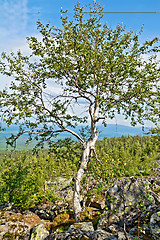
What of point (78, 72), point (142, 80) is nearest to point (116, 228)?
point (142, 80)

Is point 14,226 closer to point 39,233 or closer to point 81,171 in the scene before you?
point 39,233

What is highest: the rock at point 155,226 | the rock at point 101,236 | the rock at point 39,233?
the rock at point 155,226

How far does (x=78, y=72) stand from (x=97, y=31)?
3.61m

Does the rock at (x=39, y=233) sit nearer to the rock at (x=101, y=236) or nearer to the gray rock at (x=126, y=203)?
the gray rock at (x=126, y=203)

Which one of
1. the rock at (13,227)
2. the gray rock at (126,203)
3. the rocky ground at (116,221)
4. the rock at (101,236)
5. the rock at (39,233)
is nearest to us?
the rocky ground at (116,221)

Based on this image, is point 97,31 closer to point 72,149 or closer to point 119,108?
point 119,108

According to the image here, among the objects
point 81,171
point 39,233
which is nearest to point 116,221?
point 81,171

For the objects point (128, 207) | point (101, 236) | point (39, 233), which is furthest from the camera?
point (39, 233)

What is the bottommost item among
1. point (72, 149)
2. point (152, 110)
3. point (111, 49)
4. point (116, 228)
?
point (116, 228)

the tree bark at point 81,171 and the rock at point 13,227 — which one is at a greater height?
the tree bark at point 81,171

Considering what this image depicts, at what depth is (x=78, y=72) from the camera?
13.4 m

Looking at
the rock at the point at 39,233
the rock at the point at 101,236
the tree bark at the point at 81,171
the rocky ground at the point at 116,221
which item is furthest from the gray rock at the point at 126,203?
the rock at the point at 39,233

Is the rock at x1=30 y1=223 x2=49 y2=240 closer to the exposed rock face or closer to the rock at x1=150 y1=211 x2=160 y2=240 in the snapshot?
the exposed rock face

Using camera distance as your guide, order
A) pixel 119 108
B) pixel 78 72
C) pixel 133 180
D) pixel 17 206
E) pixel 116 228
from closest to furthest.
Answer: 1. pixel 116 228
2. pixel 133 180
3. pixel 119 108
4. pixel 78 72
5. pixel 17 206
